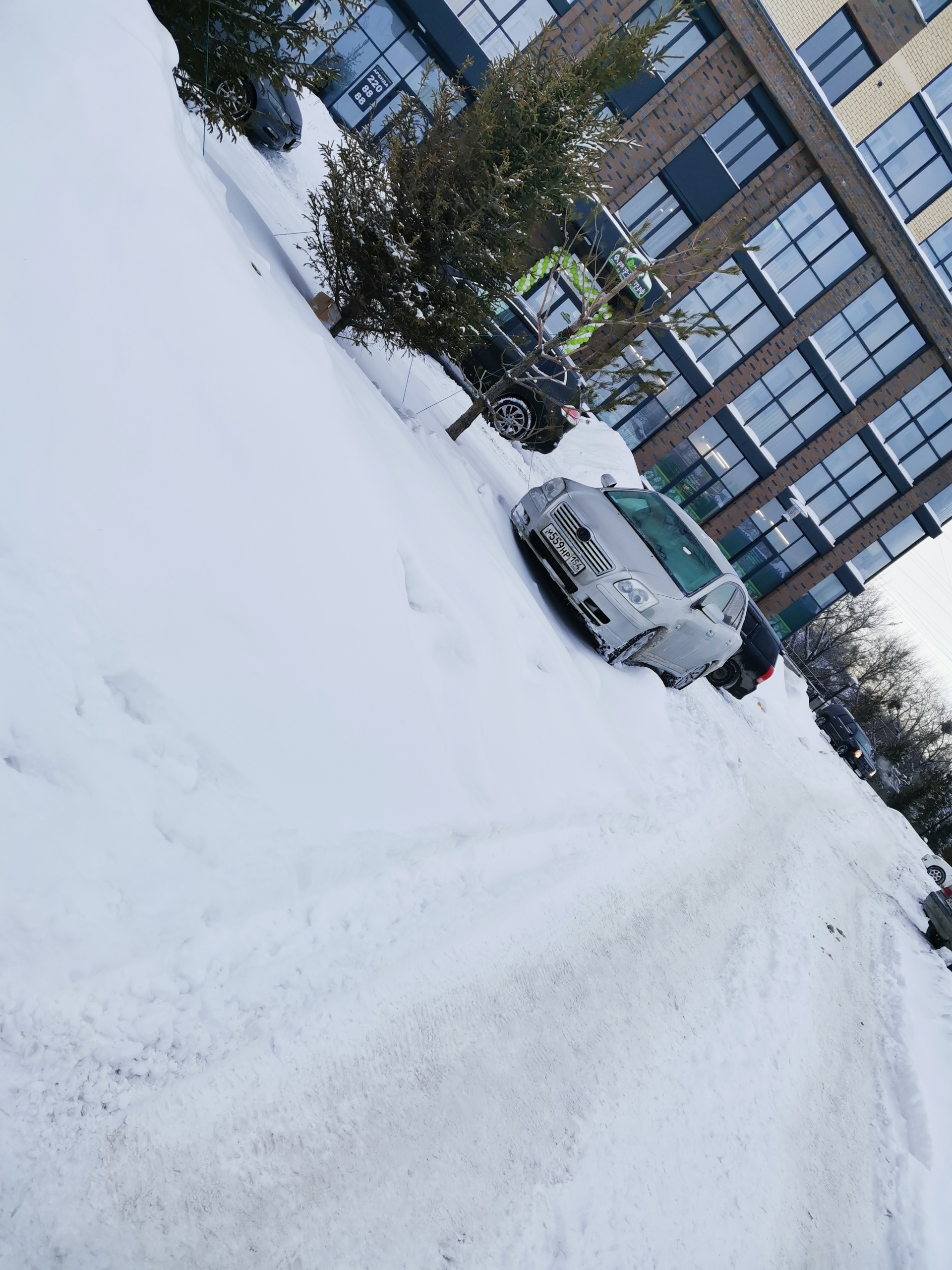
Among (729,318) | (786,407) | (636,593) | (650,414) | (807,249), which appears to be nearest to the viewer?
(636,593)

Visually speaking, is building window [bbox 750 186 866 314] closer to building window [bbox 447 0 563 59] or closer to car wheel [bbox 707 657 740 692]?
building window [bbox 447 0 563 59]

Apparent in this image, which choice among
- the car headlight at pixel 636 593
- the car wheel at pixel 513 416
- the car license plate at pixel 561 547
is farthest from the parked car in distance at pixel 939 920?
the car wheel at pixel 513 416

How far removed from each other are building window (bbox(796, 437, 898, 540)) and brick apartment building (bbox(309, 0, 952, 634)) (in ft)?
0.22

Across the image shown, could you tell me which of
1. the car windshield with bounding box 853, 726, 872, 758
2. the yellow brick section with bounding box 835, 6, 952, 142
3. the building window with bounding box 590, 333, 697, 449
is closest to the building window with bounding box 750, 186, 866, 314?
the yellow brick section with bounding box 835, 6, 952, 142

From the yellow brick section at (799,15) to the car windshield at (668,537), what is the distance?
18.3 m

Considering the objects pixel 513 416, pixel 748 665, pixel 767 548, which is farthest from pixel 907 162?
pixel 513 416

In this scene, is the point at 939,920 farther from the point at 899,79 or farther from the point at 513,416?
the point at 899,79

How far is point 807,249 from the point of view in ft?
77.8

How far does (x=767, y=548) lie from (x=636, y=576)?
832 inches

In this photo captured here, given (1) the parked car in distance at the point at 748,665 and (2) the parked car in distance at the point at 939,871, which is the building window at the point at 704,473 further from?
(2) the parked car in distance at the point at 939,871

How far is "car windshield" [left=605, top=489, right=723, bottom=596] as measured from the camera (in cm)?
965

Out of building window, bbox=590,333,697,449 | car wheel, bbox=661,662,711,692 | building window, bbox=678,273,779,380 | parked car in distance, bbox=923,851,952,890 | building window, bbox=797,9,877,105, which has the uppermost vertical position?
building window, bbox=797,9,877,105

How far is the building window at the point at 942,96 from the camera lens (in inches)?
908

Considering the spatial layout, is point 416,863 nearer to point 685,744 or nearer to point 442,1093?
point 442,1093
